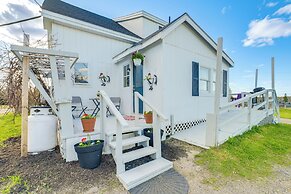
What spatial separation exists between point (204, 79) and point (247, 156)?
380 cm

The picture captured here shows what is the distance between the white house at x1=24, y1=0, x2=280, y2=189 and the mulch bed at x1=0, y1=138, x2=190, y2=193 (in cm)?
34

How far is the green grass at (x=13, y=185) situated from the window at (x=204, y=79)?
6134 millimetres

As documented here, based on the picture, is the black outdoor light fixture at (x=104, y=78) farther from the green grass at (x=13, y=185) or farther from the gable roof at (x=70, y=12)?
the green grass at (x=13, y=185)

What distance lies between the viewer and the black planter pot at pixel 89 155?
264 centimetres

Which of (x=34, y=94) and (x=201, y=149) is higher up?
(x=34, y=94)

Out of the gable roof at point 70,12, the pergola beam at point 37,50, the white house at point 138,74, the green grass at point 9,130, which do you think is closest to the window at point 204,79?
the white house at point 138,74

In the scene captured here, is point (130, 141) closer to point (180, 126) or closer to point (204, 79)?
point (180, 126)

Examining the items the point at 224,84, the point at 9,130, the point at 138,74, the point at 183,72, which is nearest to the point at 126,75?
the point at 138,74

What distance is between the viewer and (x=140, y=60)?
505cm

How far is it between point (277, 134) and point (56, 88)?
7.10m

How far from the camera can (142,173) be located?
8.20ft

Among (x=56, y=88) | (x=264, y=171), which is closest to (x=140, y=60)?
(x=56, y=88)

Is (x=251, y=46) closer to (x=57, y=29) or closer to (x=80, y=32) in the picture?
(x=80, y=32)

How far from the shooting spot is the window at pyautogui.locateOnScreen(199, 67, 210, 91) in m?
6.37
